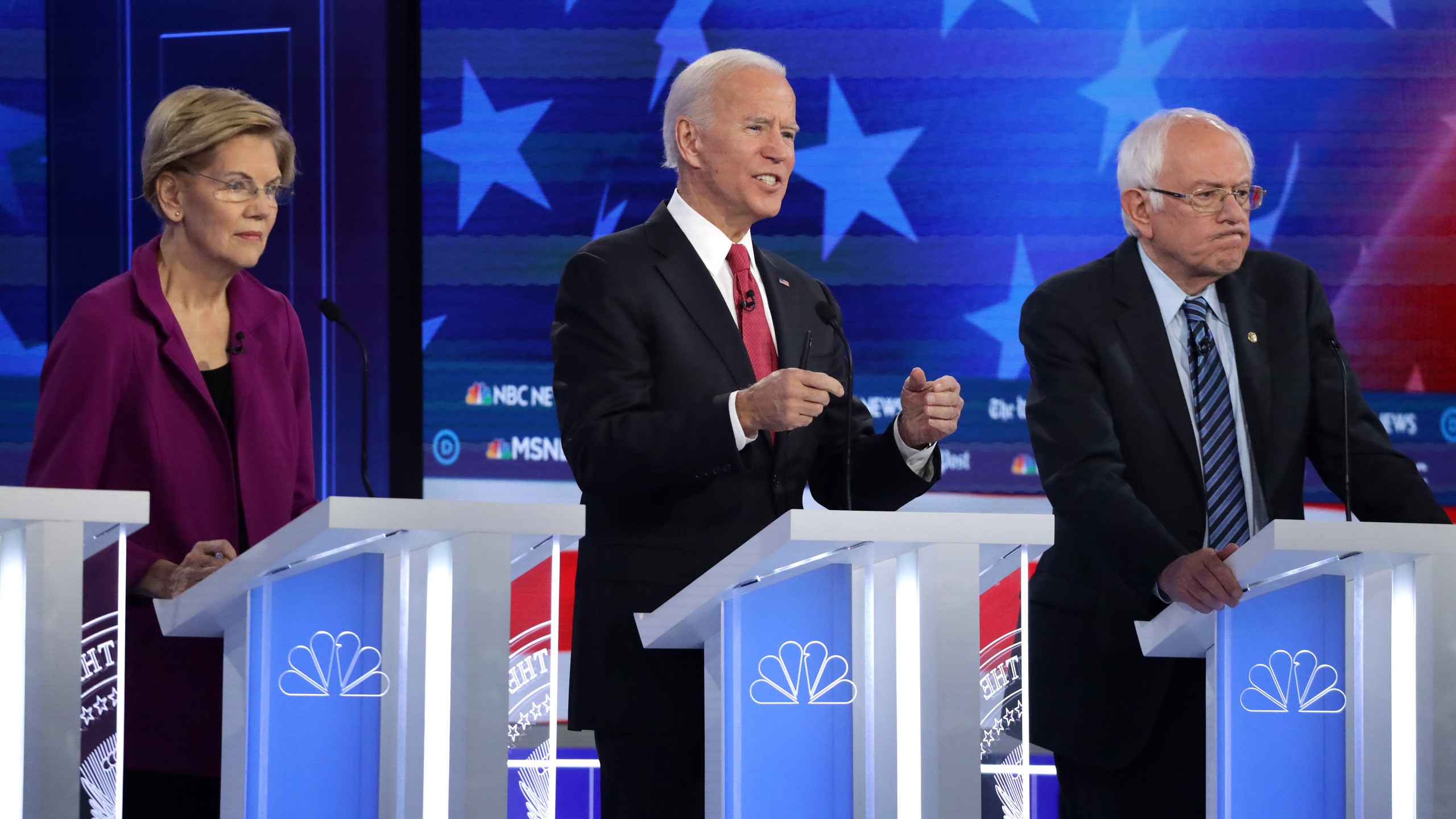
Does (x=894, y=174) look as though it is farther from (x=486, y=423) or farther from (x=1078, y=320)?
(x=1078, y=320)

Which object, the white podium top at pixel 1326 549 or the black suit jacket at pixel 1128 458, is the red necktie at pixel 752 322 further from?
the white podium top at pixel 1326 549

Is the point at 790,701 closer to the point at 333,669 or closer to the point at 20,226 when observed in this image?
the point at 333,669

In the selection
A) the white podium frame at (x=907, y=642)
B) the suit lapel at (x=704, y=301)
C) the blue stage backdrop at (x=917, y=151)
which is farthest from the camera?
the blue stage backdrop at (x=917, y=151)

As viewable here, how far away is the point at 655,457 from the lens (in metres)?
2.29

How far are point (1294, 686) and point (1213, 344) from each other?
0.81 metres

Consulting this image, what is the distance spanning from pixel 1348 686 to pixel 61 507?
5.17 ft

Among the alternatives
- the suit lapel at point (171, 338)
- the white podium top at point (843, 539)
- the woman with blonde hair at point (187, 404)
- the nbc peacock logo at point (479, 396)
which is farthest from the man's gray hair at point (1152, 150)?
the nbc peacock logo at point (479, 396)

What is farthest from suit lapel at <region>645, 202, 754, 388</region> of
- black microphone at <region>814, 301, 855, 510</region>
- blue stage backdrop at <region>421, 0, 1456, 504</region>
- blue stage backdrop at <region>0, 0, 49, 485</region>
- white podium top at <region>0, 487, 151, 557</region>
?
blue stage backdrop at <region>0, 0, 49, 485</region>

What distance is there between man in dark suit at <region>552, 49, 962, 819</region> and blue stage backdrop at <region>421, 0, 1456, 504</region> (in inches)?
59.6

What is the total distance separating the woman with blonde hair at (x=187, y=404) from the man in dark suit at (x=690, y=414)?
487 mm

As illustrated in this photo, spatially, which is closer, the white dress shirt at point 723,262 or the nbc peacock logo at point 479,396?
the white dress shirt at point 723,262

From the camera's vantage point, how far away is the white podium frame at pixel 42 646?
1.71 m

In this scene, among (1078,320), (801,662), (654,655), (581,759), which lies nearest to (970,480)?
(581,759)

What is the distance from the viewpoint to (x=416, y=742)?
184 cm
